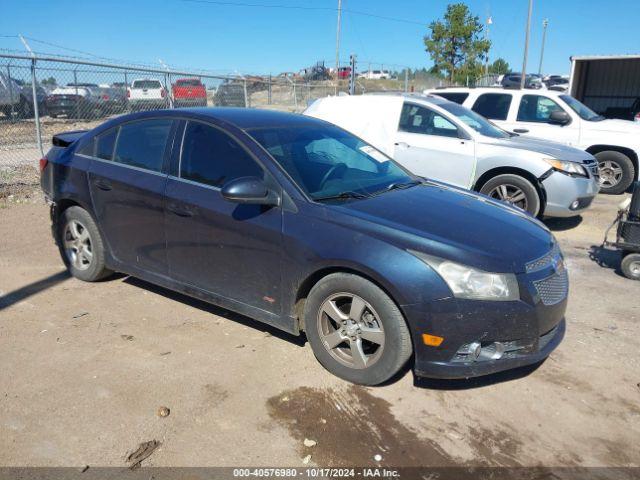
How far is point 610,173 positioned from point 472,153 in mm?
3896

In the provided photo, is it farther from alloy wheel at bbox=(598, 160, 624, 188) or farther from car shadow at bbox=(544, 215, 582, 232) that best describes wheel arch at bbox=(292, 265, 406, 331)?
alloy wheel at bbox=(598, 160, 624, 188)

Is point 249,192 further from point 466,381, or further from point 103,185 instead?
point 466,381

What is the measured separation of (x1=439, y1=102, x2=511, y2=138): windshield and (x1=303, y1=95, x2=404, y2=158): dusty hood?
74 centimetres

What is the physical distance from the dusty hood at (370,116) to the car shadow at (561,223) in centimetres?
250

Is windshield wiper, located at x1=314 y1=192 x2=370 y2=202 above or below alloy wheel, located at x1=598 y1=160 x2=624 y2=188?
above

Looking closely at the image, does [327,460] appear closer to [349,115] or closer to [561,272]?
[561,272]

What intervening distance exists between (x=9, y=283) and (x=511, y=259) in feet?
14.4

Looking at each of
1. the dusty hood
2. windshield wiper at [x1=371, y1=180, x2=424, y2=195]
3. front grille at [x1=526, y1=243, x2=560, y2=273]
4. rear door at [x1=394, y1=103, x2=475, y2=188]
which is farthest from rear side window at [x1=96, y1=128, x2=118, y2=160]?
rear door at [x1=394, y1=103, x2=475, y2=188]

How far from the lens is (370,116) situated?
799 cm

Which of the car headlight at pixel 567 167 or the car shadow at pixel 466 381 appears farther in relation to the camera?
the car headlight at pixel 567 167

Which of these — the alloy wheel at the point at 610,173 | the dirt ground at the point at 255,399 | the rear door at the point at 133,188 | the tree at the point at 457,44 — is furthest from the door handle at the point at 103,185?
the tree at the point at 457,44

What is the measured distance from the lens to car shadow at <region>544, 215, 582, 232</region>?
7.49 metres

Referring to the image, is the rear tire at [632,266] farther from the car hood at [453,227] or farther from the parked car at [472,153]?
the car hood at [453,227]

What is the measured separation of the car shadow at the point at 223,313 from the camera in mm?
3962
